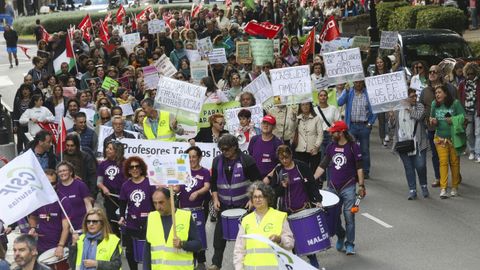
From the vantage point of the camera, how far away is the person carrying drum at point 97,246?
1039cm

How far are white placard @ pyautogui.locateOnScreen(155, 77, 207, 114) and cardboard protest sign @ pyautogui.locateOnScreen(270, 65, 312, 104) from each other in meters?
1.30

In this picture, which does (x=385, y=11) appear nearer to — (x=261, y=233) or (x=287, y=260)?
(x=261, y=233)

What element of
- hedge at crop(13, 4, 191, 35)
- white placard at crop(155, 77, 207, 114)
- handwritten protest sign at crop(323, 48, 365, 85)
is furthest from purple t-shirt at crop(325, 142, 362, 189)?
hedge at crop(13, 4, 191, 35)

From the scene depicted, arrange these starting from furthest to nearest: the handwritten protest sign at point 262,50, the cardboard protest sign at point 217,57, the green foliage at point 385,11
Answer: the green foliage at point 385,11, the cardboard protest sign at point 217,57, the handwritten protest sign at point 262,50

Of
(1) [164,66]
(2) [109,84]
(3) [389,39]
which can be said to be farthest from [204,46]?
(2) [109,84]

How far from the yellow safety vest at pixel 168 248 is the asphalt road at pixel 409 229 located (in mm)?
3395

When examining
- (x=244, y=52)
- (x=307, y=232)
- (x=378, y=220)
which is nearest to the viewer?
(x=307, y=232)

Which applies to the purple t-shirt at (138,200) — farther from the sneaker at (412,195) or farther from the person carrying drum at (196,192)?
the sneaker at (412,195)

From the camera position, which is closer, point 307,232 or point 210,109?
point 307,232

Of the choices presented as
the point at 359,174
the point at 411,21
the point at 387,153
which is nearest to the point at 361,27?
the point at 411,21

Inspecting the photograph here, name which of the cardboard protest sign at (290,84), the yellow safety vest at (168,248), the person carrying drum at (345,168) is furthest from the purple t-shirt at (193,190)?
the cardboard protest sign at (290,84)

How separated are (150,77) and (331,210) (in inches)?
350

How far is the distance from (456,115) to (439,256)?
3825mm

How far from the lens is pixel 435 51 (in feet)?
78.4
